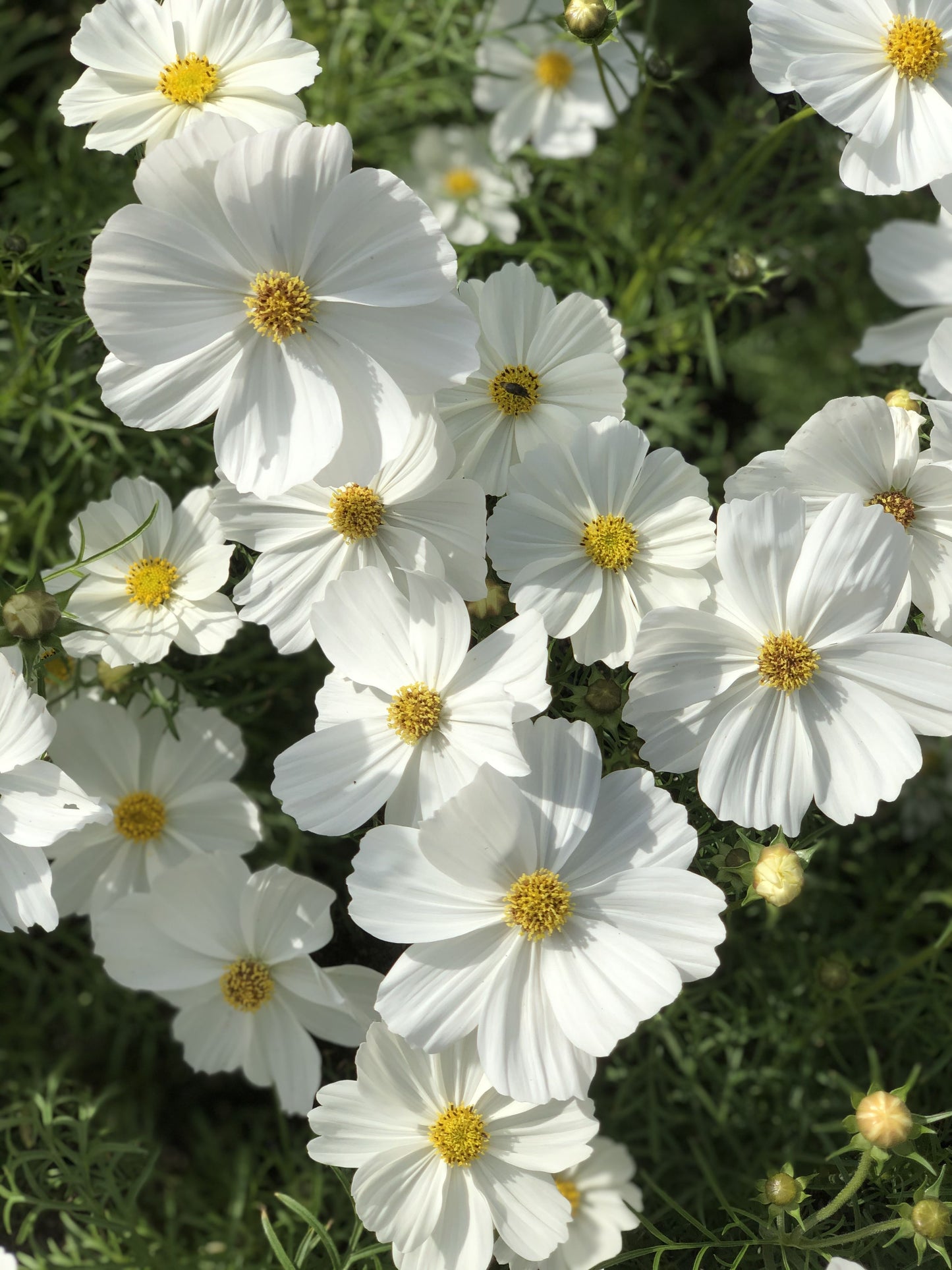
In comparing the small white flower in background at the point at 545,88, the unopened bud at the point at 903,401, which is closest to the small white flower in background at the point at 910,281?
the unopened bud at the point at 903,401

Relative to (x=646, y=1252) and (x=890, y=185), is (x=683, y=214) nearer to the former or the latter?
(x=890, y=185)

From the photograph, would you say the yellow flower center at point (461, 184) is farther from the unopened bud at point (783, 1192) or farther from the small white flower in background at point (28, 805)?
the unopened bud at point (783, 1192)

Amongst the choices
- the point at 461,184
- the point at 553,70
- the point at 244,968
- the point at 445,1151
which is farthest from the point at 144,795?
the point at 553,70

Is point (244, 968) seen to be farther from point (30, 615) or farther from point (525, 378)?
point (525, 378)

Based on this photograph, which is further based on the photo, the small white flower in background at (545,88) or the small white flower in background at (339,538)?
the small white flower in background at (545,88)

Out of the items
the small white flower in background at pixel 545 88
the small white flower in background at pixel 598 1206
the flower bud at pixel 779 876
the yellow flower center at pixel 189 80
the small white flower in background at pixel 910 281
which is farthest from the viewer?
the small white flower in background at pixel 545 88

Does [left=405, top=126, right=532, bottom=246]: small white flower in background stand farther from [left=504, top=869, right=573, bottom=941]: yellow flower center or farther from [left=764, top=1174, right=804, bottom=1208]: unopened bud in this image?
[left=764, top=1174, right=804, bottom=1208]: unopened bud

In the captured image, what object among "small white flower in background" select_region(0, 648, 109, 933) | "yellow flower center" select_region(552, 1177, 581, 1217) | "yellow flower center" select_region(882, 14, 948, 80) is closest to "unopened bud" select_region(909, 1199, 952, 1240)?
"yellow flower center" select_region(552, 1177, 581, 1217)
